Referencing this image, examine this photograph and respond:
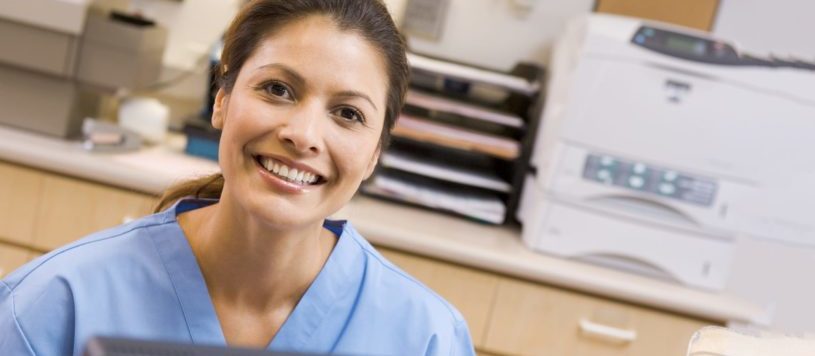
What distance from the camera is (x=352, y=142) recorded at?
1096 mm

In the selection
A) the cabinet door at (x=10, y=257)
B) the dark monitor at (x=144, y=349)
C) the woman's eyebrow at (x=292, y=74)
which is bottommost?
the cabinet door at (x=10, y=257)

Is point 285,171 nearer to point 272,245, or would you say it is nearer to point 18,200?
point 272,245

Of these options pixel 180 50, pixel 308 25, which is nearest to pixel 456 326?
pixel 308 25

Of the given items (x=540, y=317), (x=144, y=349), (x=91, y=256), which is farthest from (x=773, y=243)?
(x=144, y=349)

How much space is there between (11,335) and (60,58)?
3.79ft

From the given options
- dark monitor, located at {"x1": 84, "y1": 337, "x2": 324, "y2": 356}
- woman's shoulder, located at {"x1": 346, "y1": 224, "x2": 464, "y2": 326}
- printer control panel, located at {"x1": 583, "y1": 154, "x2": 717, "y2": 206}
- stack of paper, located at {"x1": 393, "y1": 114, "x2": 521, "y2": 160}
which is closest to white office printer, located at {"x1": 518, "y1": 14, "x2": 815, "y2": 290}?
printer control panel, located at {"x1": 583, "y1": 154, "x2": 717, "y2": 206}

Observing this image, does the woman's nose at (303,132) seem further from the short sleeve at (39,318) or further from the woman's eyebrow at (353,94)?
the short sleeve at (39,318)

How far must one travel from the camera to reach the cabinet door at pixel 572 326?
2004mm

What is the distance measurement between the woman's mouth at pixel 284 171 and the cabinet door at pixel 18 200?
111 cm

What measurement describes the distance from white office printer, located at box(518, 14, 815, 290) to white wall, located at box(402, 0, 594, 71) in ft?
1.19

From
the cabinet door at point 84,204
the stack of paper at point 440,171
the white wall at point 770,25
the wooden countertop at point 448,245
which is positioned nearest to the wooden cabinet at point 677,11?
the white wall at point 770,25

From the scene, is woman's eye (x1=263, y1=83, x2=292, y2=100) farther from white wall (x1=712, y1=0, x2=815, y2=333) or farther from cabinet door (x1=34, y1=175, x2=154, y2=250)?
white wall (x1=712, y1=0, x2=815, y2=333)

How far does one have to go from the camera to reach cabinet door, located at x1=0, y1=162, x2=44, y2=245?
6.53 ft

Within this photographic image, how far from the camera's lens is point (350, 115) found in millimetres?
1107
